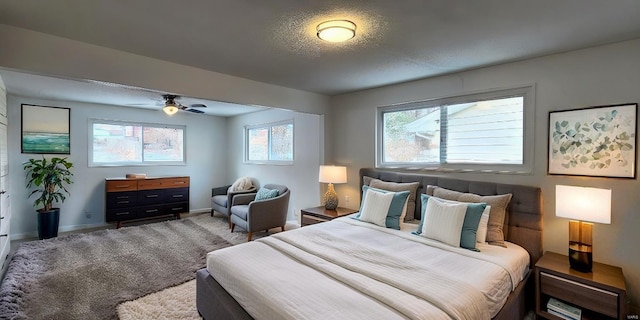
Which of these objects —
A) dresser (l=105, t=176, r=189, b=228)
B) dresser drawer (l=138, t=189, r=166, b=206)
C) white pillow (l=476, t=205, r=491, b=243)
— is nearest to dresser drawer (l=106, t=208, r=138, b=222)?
dresser (l=105, t=176, r=189, b=228)

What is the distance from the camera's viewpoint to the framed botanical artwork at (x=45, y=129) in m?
4.70

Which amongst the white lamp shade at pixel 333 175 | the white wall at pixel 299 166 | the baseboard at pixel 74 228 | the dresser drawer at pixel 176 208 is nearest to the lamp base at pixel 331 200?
the white lamp shade at pixel 333 175

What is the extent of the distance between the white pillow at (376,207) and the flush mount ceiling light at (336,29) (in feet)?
6.02

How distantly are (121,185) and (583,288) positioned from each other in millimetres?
6473

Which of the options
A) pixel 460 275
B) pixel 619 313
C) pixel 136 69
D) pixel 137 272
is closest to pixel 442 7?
pixel 460 275

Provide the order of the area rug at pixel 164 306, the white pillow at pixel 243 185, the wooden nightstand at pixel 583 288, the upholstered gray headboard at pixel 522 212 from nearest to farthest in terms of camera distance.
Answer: the wooden nightstand at pixel 583 288, the area rug at pixel 164 306, the upholstered gray headboard at pixel 522 212, the white pillow at pixel 243 185

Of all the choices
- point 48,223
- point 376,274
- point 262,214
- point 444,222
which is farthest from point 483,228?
point 48,223

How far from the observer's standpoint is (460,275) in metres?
1.92

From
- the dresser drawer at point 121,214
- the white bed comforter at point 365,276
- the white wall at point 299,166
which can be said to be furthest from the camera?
the dresser drawer at point 121,214

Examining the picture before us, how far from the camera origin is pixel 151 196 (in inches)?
217

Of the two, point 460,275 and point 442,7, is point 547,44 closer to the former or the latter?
point 442,7

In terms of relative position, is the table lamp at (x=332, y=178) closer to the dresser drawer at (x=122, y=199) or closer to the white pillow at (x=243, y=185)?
the white pillow at (x=243, y=185)

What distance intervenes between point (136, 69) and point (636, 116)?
439cm

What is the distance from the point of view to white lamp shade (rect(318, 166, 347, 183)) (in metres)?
4.10
